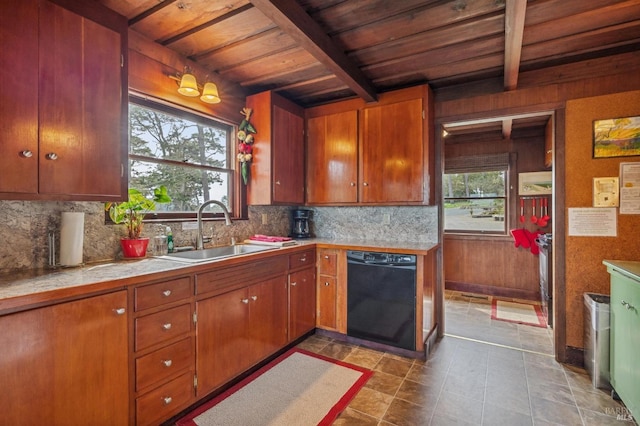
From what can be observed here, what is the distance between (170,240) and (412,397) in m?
2.10

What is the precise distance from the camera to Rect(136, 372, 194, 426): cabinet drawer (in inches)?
61.6

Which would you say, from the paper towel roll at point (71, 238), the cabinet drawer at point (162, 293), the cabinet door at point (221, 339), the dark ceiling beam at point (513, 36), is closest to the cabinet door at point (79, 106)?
the paper towel roll at point (71, 238)

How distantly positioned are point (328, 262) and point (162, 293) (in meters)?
1.62

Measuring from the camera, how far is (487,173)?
4637mm

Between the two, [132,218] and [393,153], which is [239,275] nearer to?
[132,218]

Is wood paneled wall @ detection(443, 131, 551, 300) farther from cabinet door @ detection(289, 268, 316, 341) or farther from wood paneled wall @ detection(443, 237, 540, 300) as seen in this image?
cabinet door @ detection(289, 268, 316, 341)

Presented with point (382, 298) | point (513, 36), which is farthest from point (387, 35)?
point (382, 298)

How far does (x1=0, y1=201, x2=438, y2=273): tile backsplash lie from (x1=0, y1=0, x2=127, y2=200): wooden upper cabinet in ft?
1.07

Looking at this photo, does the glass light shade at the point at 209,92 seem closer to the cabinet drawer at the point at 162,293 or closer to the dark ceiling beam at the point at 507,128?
the cabinet drawer at the point at 162,293

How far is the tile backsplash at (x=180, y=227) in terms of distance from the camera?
161 cm

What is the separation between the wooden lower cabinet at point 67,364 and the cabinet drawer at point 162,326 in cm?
8

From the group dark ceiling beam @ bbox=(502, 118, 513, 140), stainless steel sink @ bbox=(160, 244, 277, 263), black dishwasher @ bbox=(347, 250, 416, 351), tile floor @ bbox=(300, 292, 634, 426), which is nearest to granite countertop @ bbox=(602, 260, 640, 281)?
tile floor @ bbox=(300, 292, 634, 426)

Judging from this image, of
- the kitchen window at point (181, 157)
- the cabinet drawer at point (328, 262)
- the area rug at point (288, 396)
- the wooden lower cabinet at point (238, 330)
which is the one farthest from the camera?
the cabinet drawer at point (328, 262)

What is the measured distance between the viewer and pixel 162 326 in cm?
166
